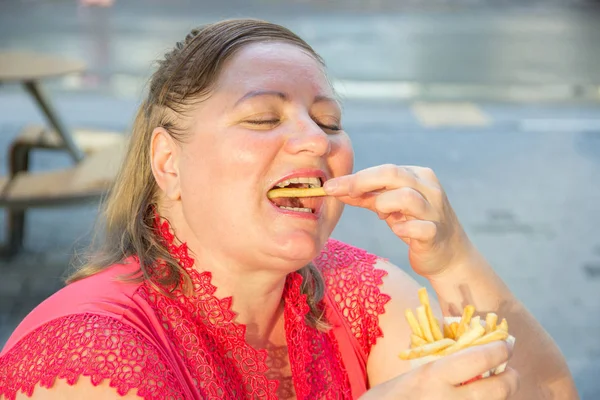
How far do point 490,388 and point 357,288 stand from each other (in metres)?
0.68

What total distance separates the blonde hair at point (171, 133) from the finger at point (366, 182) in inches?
14.3

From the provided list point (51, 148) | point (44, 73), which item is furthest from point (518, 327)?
point (51, 148)

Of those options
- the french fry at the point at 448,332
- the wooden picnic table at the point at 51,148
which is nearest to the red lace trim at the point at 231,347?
the french fry at the point at 448,332

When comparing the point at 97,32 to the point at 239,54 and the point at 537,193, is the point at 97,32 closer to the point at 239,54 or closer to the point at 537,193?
the point at 537,193

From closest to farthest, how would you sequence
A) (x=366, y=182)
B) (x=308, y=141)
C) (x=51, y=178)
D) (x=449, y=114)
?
(x=366, y=182)
(x=308, y=141)
(x=51, y=178)
(x=449, y=114)

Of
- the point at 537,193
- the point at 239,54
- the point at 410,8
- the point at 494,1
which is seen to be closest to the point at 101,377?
the point at 239,54

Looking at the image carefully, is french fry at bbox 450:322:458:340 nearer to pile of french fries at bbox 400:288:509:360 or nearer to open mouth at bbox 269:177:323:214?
pile of french fries at bbox 400:288:509:360

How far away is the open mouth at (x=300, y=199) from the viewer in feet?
5.91

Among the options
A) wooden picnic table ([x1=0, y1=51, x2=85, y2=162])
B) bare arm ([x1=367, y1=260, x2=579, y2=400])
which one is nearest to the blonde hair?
bare arm ([x1=367, y1=260, x2=579, y2=400])

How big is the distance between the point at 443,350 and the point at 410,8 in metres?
15.4

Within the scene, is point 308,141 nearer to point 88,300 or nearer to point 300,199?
point 300,199

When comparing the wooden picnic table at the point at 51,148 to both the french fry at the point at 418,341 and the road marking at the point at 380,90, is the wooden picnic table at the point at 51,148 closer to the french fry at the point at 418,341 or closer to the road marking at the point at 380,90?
the french fry at the point at 418,341

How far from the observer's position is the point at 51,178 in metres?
4.91

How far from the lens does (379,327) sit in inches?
82.2
